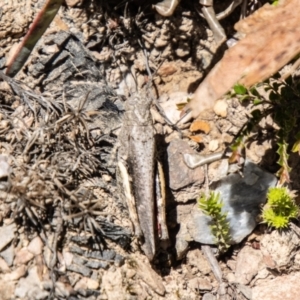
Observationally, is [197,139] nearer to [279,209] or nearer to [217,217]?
[217,217]

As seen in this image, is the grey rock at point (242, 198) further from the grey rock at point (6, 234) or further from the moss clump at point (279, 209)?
the grey rock at point (6, 234)

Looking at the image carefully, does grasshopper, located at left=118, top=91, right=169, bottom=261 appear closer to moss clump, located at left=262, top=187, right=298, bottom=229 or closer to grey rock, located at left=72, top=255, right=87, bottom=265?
grey rock, located at left=72, top=255, right=87, bottom=265

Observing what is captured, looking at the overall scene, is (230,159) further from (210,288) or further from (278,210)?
(210,288)

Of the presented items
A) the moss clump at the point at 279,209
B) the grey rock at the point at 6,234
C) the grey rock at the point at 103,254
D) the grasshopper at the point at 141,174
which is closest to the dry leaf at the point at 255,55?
the grasshopper at the point at 141,174

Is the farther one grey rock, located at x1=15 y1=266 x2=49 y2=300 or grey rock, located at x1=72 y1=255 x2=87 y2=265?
grey rock, located at x1=72 y1=255 x2=87 y2=265

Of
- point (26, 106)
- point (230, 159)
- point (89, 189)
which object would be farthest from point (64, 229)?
Result: point (230, 159)

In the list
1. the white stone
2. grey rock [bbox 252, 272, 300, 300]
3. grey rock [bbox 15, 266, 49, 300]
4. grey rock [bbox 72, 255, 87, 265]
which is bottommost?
grey rock [bbox 252, 272, 300, 300]

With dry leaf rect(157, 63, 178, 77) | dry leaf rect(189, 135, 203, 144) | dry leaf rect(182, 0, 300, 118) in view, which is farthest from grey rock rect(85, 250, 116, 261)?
dry leaf rect(157, 63, 178, 77)
